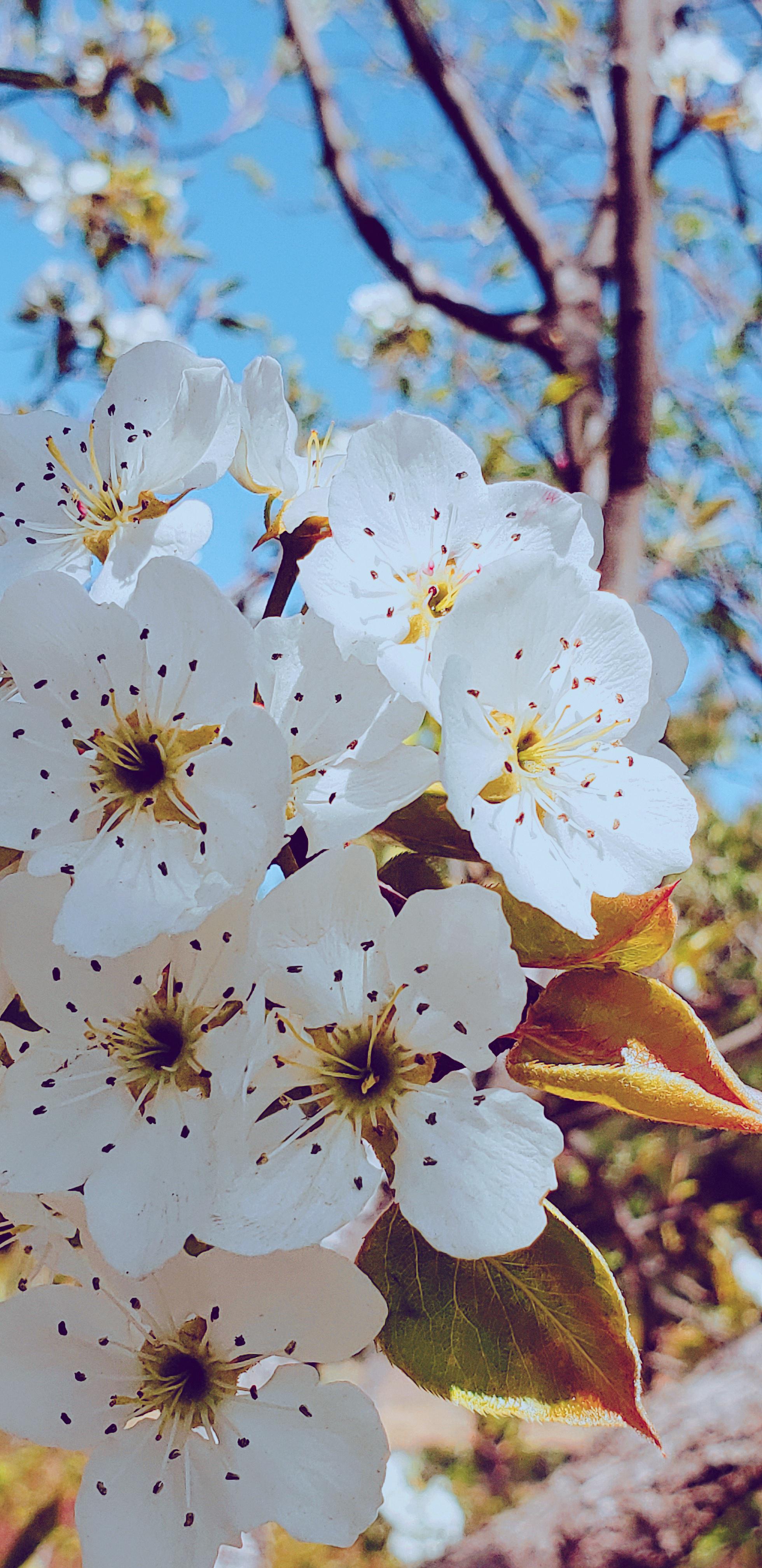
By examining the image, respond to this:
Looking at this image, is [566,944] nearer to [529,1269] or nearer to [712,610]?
[529,1269]

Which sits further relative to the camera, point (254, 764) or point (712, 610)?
point (712, 610)

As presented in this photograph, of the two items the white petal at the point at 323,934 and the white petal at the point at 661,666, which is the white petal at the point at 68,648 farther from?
the white petal at the point at 661,666

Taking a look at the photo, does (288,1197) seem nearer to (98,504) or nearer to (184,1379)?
(184,1379)

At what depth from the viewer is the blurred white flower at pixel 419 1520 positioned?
7.75ft

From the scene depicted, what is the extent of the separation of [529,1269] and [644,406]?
2.89 ft

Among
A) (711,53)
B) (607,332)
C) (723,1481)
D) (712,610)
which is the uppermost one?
(711,53)

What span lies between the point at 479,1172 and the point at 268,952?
0.35 feet

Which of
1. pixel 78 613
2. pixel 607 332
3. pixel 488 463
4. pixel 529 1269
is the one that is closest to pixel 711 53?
pixel 607 332

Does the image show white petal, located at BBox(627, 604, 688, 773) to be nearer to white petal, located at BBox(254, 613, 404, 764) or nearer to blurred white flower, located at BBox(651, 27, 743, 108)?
white petal, located at BBox(254, 613, 404, 764)

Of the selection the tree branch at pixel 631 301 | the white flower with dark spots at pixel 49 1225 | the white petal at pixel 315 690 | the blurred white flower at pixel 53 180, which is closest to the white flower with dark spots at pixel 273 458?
the white petal at pixel 315 690

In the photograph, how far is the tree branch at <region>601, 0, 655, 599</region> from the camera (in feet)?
3.24

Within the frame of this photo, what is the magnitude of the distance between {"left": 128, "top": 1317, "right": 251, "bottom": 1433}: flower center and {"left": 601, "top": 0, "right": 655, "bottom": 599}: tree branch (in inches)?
27.1

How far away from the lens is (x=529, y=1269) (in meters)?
0.44

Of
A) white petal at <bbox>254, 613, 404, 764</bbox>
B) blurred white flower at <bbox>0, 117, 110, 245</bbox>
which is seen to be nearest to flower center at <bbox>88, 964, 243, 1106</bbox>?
white petal at <bbox>254, 613, 404, 764</bbox>
